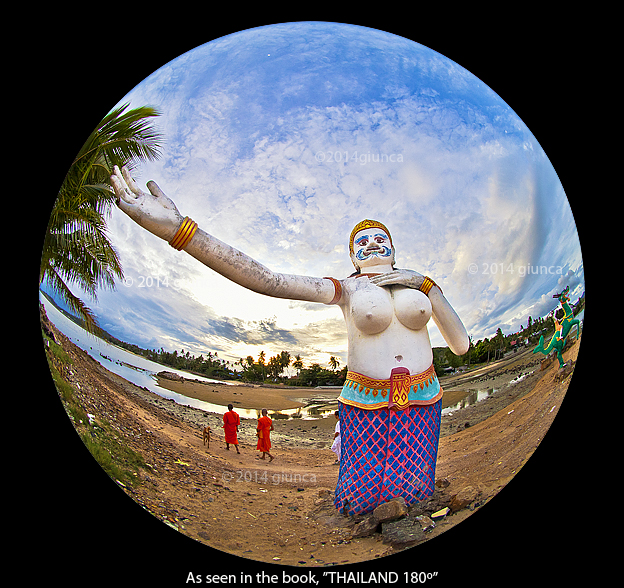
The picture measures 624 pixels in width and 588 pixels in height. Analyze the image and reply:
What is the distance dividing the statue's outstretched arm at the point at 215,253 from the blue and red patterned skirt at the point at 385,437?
3.24ft

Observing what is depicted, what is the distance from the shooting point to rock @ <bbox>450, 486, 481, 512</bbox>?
29.3ft

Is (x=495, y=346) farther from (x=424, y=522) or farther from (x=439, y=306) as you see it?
(x=424, y=522)

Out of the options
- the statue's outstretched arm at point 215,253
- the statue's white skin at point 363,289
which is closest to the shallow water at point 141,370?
the statue's white skin at point 363,289

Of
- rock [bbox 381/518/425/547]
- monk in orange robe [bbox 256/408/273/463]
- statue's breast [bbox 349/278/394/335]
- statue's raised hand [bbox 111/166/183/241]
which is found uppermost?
statue's raised hand [bbox 111/166/183/241]

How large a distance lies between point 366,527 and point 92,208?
4613mm

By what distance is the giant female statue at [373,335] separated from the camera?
26.4 ft

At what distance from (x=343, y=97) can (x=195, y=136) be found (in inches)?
63.0

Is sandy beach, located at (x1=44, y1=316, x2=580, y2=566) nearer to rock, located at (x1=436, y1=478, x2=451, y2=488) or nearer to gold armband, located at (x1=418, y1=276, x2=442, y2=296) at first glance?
rock, located at (x1=436, y1=478, x2=451, y2=488)

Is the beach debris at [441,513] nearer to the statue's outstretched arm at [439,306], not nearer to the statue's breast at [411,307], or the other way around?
the statue's outstretched arm at [439,306]

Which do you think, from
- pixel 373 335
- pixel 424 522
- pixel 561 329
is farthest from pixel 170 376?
pixel 561 329

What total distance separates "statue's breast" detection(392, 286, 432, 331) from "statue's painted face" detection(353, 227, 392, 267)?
15.3 inches

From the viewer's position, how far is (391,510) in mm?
8414

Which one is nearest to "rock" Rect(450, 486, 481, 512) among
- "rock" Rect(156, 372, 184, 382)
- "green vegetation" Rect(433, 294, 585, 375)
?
"green vegetation" Rect(433, 294, 585, 375)

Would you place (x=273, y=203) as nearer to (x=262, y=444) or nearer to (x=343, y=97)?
(x=343, y=97)
